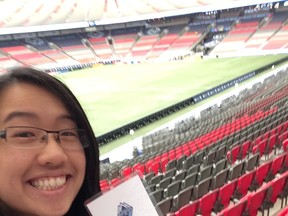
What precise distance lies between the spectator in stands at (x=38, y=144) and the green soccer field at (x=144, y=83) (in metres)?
13.3

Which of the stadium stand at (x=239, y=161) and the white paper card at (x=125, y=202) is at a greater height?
the white paper card at (x=125, y=202)

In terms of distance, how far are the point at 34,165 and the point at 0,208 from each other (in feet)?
0.52

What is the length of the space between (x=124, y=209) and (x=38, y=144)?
0.38 m

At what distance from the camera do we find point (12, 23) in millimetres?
34562

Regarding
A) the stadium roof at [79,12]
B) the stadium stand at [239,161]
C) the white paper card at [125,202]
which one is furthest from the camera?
the stadium roof at [79,12]

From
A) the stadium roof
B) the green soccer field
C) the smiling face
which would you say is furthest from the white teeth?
the stadium roof

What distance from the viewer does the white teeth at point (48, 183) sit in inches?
44.5

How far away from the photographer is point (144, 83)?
2344cm

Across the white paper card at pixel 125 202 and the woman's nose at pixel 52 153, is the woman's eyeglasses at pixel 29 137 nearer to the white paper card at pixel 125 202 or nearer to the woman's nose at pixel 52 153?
the woman's nose at pixel 52 153

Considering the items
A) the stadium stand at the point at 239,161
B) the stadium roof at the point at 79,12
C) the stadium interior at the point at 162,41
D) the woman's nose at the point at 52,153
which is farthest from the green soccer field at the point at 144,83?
the woman's nose at the point at 52,153

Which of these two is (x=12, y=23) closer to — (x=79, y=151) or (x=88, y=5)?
(x=88, y=5)

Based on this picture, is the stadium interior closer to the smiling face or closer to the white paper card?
the white paper card

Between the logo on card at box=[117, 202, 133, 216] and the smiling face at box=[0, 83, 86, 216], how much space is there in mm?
169

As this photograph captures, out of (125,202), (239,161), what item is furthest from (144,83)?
(125,202)
